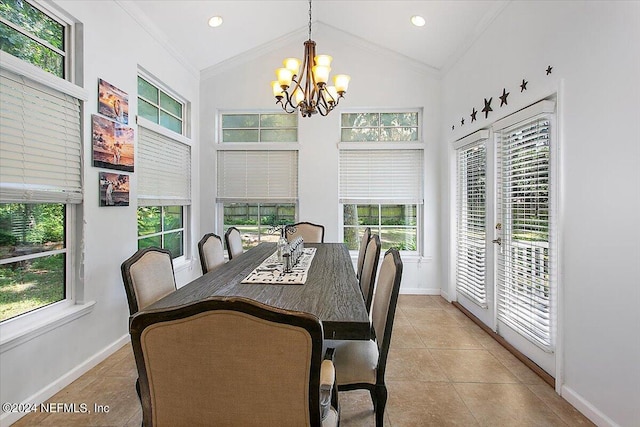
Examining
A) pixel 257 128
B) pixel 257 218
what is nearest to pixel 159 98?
pixel 257 128

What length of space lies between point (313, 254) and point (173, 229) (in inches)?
82.0

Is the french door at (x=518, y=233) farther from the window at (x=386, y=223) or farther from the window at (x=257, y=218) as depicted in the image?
the window at (x=257, y=218)

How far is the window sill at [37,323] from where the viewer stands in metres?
1.90

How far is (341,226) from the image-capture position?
15.6ft

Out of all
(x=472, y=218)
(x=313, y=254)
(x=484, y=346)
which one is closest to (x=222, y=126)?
(x=313, y=254)

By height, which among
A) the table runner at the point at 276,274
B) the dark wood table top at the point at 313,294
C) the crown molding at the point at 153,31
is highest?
the crown molding at the point at 153,31

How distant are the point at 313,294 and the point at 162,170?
109 inches

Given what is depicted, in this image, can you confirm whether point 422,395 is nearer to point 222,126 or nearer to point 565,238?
point 565,238

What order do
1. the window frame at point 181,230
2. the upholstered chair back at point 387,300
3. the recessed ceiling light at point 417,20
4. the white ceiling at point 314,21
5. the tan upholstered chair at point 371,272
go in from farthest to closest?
1. the window frame at point 181,230
2. the recessed ceiling light at point 417,20
3. the white ceiling at point 314,21
4. the tan upholstered chair at point 371,272
5. the upholstered chair back at point 387,300

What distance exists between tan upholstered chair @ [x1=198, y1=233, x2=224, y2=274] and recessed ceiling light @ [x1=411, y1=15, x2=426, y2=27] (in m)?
3.13

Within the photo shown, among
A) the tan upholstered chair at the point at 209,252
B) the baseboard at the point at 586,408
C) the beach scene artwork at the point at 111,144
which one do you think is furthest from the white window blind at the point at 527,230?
the beach scene artwork at the point at 111,144

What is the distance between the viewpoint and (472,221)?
12.2ft

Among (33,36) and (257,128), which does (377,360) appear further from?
(257,128)

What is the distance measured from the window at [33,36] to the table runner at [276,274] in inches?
77.3
